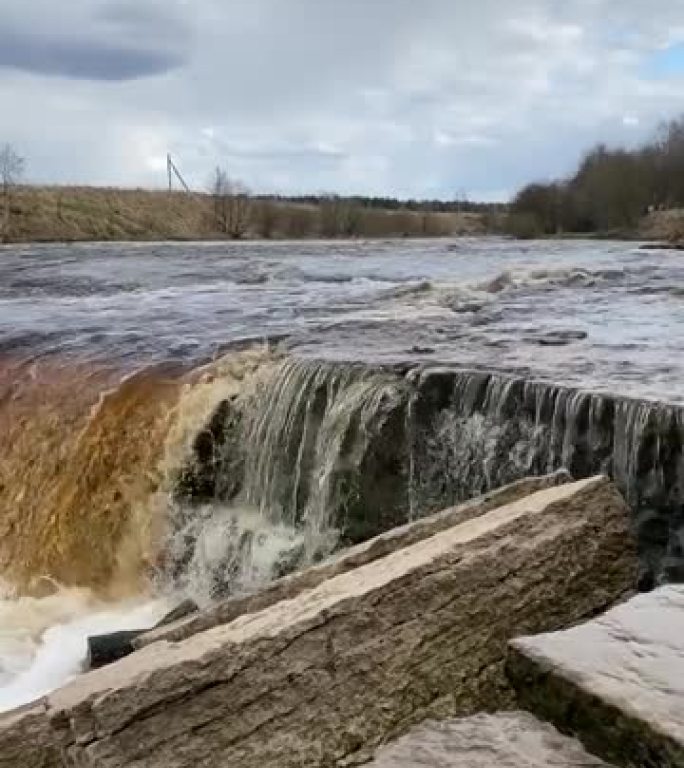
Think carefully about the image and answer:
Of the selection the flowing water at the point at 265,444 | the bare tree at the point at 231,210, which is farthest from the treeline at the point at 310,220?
the flowing water at the point at 265,444

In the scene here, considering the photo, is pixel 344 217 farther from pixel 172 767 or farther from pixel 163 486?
pixel 172 767

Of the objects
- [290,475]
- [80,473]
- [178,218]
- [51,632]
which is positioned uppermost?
[178,218]

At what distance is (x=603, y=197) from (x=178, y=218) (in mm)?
27075

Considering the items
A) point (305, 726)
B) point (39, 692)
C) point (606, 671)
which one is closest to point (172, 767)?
point (305, 726)

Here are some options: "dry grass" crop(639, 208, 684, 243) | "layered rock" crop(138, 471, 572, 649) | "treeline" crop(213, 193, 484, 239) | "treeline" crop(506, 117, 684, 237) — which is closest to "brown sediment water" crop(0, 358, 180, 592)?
"layered rock" crop(138, 471, 572, 649)

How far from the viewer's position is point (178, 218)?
74688 mm

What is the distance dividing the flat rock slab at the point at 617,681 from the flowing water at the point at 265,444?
2.72 m

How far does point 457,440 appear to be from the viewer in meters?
7.81

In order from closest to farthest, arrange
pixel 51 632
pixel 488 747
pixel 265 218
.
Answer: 1. pixel 488 747
2. pixel 51 632
3. pixel 265 218

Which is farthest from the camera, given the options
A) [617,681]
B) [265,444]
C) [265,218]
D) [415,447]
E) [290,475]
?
[265,218]

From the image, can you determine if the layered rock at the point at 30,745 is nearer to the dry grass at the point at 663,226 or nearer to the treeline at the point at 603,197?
the dry grass at the point at 663,226

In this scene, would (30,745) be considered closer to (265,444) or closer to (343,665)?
(343,665)

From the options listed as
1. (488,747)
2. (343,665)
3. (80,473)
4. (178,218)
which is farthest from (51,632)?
(178,218)

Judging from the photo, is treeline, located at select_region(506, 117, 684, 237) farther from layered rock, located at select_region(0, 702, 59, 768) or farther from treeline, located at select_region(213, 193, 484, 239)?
layered rock, located at select_region(0, 702, 59, 768)
